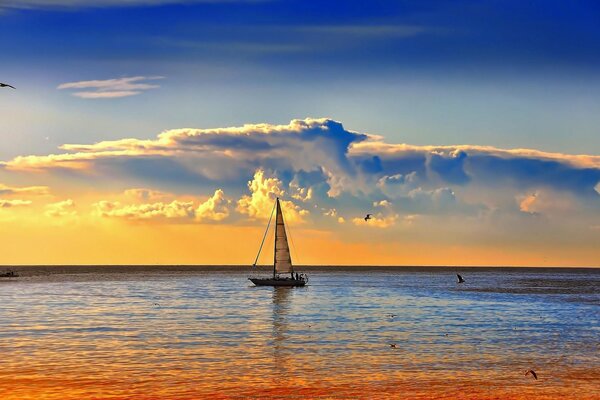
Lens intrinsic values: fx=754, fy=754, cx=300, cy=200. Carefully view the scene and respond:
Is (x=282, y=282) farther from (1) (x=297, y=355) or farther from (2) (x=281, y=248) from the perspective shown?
(1) (x=297, y=355)

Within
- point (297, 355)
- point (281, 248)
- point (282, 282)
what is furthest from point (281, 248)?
point (297, 355)

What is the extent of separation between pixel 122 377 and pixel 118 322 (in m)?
36.5

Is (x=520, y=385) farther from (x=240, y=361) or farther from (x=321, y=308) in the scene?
(x=321, y=308)

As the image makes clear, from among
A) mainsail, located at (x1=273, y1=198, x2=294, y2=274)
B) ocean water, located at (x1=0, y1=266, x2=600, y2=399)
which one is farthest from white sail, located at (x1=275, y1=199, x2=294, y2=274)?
ocean water, located at (x1=0, y1=266, x2=600, y2=399)

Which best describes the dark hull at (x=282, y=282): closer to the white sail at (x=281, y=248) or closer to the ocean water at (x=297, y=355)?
the white sail at (x=281, y=248)

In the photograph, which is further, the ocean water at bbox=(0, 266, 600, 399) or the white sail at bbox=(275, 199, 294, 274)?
the white sail at bbox=(275, 199, 294, 274)

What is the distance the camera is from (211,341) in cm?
5819

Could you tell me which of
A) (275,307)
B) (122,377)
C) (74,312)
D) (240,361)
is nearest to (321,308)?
(275,307)

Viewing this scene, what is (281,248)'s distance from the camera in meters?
148

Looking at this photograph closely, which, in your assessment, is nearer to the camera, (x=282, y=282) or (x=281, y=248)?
(x=281, y=248)

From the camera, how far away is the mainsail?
478 ft

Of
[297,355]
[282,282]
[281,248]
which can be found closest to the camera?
[297,355]

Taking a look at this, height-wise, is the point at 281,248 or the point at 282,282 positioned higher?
the point at 281,248

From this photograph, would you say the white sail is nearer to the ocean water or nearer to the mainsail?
the mainsail
